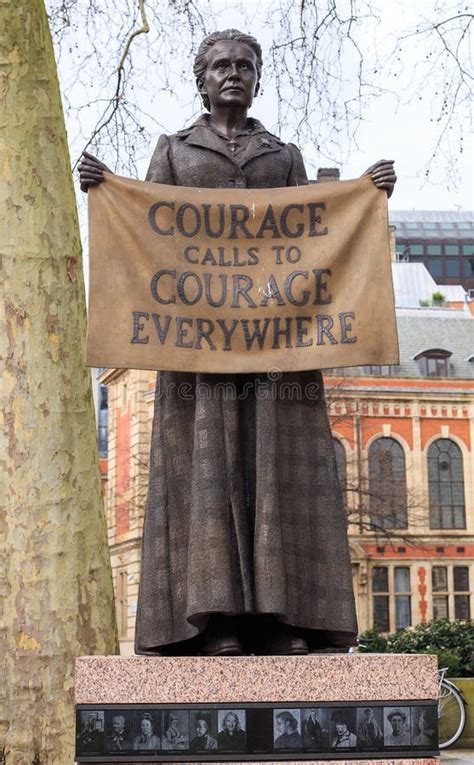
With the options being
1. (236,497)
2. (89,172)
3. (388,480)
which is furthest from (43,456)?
(388,480)

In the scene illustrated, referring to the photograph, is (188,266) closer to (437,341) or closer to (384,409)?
(384,409)

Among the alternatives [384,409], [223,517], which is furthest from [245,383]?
[384,409]

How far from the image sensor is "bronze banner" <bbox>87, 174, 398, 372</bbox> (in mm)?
4406

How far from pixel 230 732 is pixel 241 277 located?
158 centimetres

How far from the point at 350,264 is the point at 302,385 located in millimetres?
468

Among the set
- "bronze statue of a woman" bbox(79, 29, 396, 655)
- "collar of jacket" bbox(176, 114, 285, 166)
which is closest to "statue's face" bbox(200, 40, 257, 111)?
"bronze statue of a woman" bbox(79, 29, 396, 655)

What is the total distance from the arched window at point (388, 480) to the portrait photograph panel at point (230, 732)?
32966 mm

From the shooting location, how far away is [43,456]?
24.3 ft

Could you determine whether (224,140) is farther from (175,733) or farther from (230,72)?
(175,733)

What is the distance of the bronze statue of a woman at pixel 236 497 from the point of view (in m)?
4.13

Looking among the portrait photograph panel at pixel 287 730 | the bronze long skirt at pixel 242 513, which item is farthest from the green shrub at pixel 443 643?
the portrait photograph panel at pixel 287 730

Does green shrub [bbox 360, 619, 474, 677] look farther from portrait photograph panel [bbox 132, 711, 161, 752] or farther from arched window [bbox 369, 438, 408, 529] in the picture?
arched window [bbox 369, 438, 408, 529]

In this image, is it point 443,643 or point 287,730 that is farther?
point 443,643

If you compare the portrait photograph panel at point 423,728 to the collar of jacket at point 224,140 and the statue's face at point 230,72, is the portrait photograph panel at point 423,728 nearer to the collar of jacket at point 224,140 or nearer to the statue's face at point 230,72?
the collar of jacket at point 224,140
